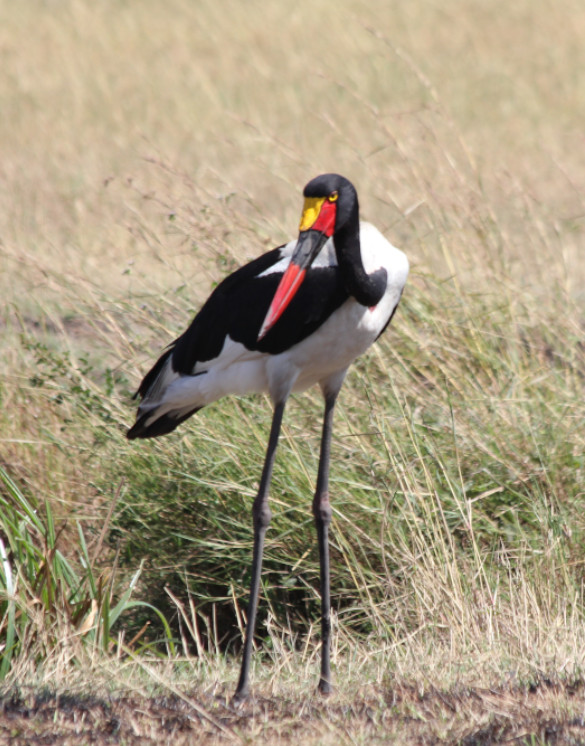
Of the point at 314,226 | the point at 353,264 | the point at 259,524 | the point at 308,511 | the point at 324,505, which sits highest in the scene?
the point at 314,226

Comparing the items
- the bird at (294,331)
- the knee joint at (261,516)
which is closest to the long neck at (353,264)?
the bird at (294,331)

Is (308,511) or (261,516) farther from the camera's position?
(308,511)

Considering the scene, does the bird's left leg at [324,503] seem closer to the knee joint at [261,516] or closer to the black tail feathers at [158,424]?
the knee joint at [261,516]

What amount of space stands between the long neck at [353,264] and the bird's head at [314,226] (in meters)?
0.03

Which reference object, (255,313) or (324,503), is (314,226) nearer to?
(255,313)

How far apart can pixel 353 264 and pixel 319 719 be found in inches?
53.7

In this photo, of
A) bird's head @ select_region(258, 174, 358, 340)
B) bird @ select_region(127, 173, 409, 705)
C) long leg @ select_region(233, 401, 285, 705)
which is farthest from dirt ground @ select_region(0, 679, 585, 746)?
bird's head @ select_region(258, 174, 358, 340)

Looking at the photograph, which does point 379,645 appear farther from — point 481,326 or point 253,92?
point 253,92

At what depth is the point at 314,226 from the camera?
350cm

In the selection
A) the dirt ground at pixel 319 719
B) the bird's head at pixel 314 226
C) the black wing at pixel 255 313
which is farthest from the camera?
the black wing at pixel 255 313

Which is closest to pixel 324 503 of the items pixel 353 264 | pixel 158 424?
pixel 158 424

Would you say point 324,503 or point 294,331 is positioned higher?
point 294,331

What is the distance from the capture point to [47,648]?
373cm

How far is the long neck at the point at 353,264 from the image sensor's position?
11.7ft
